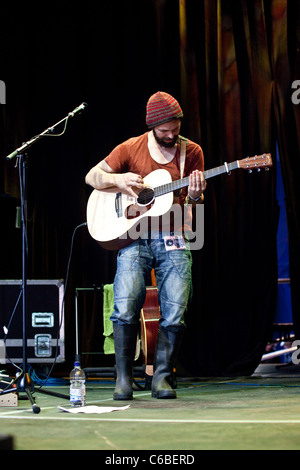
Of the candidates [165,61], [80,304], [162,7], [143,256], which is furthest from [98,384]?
[162,7]

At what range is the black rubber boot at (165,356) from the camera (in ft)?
12.5

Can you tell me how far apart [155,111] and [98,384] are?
2223 millimetres

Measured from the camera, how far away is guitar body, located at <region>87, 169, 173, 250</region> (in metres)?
3.86

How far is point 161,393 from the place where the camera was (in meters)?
3.74

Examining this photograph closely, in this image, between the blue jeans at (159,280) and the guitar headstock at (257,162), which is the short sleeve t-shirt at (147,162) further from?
the guitar headstock at (257,162)

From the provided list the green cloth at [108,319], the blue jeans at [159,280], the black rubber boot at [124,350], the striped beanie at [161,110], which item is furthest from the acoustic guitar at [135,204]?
the green cloth at [108,319]

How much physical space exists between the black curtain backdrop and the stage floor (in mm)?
1289

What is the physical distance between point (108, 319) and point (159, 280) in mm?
1378

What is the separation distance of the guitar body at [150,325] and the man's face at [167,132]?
1.24 m

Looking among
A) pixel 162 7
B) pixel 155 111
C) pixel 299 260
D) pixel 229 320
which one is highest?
pixel 162 7

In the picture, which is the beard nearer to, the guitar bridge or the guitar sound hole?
the guitar sound hole

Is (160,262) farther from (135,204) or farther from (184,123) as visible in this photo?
(184,123)

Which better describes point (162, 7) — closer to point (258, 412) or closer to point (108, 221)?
point (108, 221)

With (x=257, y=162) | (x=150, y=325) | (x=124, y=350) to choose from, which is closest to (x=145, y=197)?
(x=257, y=162)
